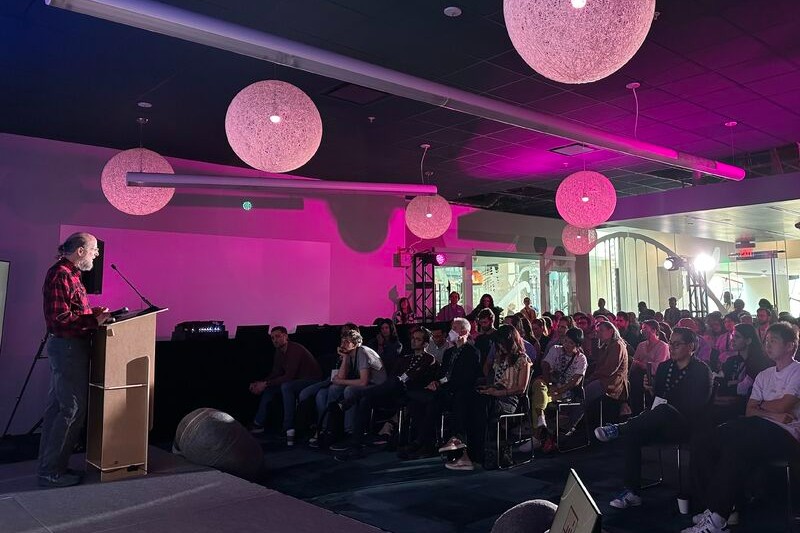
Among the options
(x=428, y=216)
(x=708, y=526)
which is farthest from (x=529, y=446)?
(x=428, y=216)

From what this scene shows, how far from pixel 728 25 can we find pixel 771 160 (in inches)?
209

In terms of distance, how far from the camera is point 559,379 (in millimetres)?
5906

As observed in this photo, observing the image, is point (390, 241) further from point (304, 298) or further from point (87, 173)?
point (87, 173)

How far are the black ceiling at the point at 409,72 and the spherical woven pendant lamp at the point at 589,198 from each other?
34.2 inches

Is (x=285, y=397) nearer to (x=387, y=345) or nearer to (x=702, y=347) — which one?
(x=387, y=345)

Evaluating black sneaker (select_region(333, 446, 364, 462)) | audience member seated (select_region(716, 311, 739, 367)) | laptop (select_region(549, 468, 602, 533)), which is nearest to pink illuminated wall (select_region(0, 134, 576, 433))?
black sneaker (select_region(333, 446, 364, 462))

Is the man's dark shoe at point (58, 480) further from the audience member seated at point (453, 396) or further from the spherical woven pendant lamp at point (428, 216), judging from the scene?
the spherical woven pendant lamp at point (428, 216)

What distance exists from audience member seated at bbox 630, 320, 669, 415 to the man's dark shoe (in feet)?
15.4

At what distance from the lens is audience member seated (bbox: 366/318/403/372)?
21.9ft

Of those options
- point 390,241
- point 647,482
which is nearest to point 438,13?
point 647,482

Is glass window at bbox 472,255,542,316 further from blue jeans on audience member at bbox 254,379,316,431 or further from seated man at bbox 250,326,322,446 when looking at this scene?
blue jeans on audience member at bbox 254,379,316,431

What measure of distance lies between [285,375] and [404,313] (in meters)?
3.77

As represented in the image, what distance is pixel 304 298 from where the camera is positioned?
934cm

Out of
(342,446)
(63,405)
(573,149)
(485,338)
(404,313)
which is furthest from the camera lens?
(404,313)
